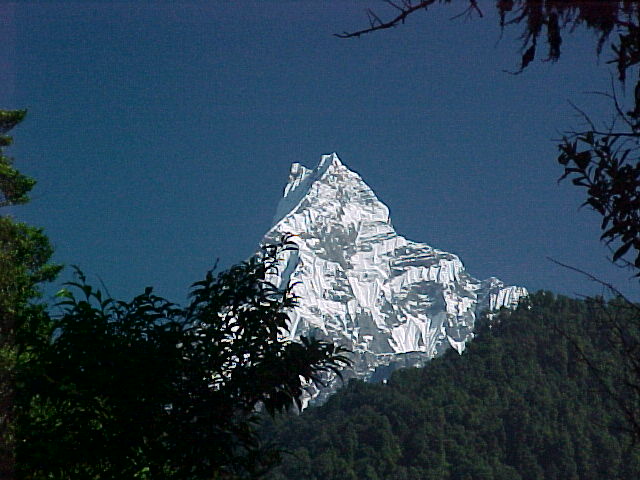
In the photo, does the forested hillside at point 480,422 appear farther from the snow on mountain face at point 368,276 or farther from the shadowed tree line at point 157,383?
the snow on mountain face at point 368,276

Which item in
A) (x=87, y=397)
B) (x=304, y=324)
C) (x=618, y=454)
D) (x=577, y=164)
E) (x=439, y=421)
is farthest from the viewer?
(x=304, y=324)

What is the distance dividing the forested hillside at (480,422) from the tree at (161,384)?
3803 cm

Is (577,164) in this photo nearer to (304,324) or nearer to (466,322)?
(304,324)

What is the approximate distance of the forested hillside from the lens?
4628 cm

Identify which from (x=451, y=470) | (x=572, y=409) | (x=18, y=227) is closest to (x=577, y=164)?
(x=18, y=227)

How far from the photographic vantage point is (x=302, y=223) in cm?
15712

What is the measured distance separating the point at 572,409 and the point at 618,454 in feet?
20.1

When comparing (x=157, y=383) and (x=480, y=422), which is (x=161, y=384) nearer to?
(x=157, y=383)

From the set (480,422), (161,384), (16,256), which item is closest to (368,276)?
(480,422)

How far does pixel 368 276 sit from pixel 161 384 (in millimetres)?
158574

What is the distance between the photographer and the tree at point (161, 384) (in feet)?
10.9

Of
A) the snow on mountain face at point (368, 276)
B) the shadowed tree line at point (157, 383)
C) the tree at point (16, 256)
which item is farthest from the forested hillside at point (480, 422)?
the snow on mountain face at point (368, 276)

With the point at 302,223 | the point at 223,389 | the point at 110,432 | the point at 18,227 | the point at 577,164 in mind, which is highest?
the point at 302,223

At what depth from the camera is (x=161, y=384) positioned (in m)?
3.45
